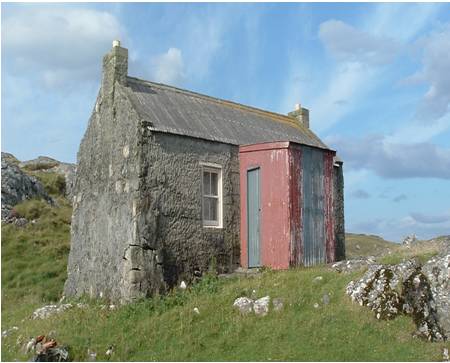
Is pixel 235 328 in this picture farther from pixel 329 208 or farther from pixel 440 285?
pixel 329 208

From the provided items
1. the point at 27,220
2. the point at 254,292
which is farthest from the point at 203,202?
the point at 27,220

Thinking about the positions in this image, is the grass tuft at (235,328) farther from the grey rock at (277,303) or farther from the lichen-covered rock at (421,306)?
the lichen-covered rock at (421,306)

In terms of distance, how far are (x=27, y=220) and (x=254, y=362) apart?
2130 centimetres

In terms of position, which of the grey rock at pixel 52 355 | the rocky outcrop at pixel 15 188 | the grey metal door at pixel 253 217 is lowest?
the grey rock at pixel 52 355

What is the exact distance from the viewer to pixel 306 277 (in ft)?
47.4

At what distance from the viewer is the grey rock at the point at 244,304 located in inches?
523

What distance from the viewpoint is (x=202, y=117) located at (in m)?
18.4

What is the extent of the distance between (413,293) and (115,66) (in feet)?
34.3

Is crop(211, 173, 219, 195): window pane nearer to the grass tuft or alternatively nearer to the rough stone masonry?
the rough stone masonry

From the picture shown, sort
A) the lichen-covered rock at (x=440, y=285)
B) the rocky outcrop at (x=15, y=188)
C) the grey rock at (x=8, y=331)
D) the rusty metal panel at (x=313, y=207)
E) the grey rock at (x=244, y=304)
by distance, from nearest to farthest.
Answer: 1. the lichen-covered rock at (x=440, y=285)
2. the grey rock at (x=244, y=304)
3. the grey rock at (x=8, y=331)
4. the rusty metal panel at (x=313, y=207)
5. the rocky outcrop at (x=15, y=188)

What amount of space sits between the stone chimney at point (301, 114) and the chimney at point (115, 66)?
8972 mm

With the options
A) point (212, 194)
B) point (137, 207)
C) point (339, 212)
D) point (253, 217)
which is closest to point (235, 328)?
point (137, 207)

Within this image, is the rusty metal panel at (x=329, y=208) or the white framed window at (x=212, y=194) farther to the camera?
the rusty metal panel at (x=329, y=208)

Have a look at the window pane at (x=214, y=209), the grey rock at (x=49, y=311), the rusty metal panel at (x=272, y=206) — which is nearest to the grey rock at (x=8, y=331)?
the grey rock at (x=49, y=311)
